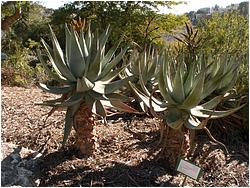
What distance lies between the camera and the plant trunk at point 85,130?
3.80 metres

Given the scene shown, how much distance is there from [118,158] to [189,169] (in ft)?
2.81

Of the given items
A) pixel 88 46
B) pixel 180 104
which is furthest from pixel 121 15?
pixel 180 104

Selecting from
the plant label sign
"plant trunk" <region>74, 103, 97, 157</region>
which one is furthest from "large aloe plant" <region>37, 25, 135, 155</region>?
the plant label sign

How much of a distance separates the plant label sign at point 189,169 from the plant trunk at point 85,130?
36.0 inches

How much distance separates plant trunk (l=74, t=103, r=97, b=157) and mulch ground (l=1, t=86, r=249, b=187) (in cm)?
10

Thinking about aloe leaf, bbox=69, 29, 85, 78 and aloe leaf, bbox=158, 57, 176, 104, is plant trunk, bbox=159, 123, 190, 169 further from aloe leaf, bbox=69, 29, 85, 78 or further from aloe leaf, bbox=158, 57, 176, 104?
aloe leaf, bbox=69, 29, 85, 78

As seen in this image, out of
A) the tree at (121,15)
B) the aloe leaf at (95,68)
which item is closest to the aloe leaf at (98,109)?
the aloe leaf at (95,68)

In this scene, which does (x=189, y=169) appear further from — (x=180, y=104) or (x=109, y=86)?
(x=109, y=86)

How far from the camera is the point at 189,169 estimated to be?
3363 millimetres

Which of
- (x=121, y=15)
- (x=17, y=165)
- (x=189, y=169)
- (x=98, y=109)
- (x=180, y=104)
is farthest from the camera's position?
(x=121, y=15)

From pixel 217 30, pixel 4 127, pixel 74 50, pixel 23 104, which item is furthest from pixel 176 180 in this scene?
pixel 217 30

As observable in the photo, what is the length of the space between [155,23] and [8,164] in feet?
37.4

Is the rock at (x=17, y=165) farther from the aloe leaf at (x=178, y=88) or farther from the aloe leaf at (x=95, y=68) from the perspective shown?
the aloe leaf at (x=178, y=88)

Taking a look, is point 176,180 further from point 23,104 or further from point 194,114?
point 23,104
